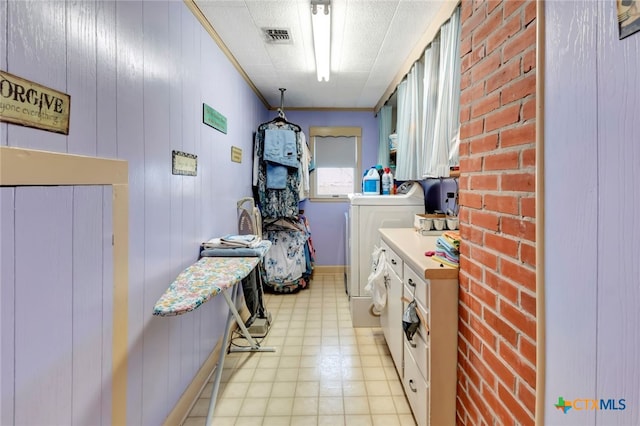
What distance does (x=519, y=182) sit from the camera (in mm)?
932

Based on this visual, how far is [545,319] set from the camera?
78 centimetres

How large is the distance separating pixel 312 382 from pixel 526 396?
1417 mm

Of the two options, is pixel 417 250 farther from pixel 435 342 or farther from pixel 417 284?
pixel 435 342

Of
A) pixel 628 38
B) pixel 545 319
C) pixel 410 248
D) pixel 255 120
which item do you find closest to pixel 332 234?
pixel 255 120

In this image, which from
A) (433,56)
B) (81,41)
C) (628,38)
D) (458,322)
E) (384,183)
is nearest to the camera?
(628,38)

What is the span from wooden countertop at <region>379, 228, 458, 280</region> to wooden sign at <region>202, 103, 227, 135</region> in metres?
1.53

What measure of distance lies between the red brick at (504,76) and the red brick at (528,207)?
15.7 inches

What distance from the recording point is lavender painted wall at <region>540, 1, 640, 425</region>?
21.7 inches

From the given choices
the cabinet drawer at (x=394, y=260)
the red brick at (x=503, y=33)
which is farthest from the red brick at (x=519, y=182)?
the cabinet drawer at (x=394, y=260)

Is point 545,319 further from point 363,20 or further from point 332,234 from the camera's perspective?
point 332,234

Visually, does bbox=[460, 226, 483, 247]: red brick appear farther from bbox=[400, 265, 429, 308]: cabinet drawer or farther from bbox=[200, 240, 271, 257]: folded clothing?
bbox=[200, 240, 271, 257]: folded clothing

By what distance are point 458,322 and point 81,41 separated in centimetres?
182

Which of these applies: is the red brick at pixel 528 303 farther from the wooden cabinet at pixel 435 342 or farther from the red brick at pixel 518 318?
the wooden cabinet at pixel 435 342

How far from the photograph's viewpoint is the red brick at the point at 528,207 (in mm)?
868
